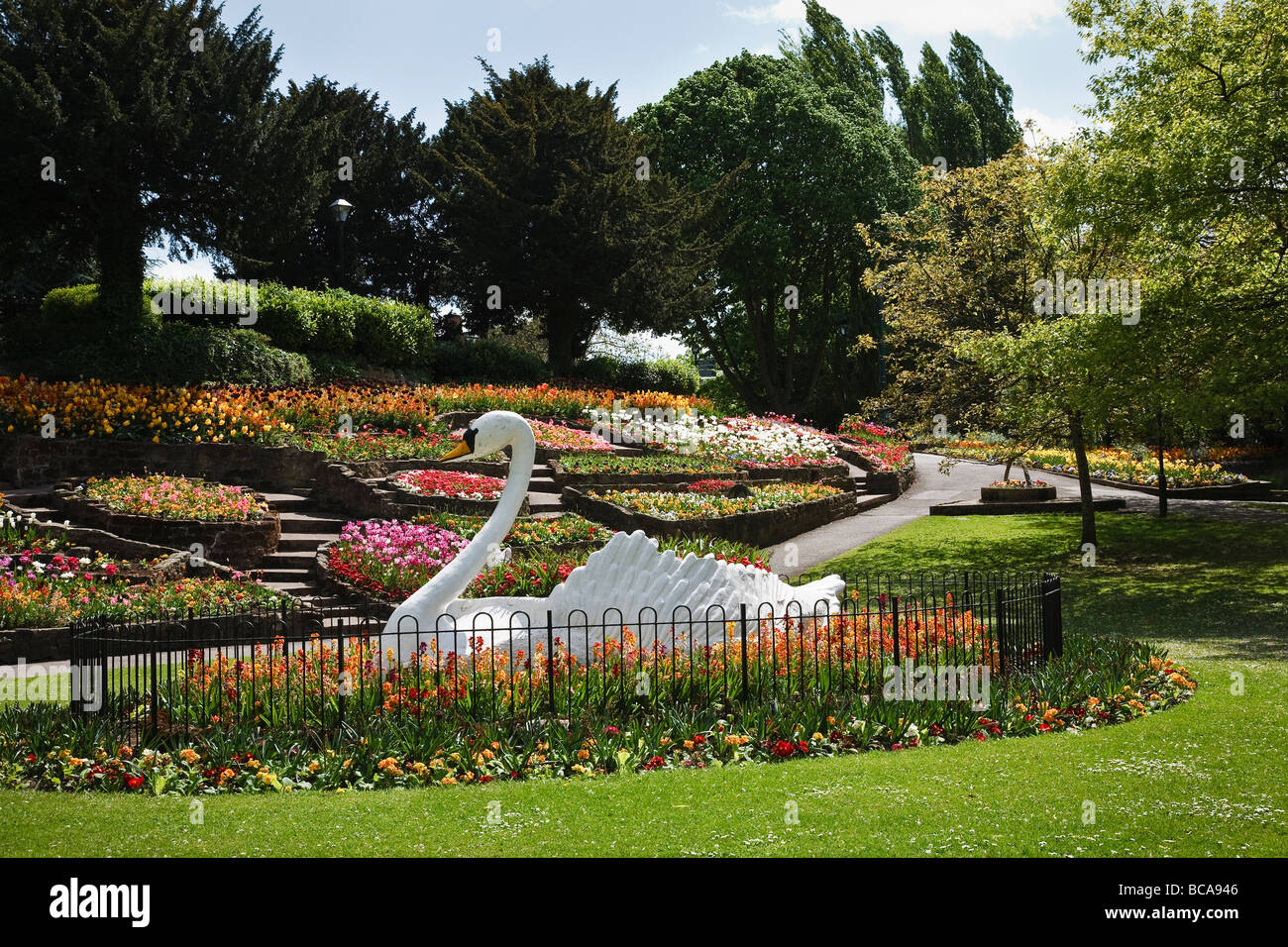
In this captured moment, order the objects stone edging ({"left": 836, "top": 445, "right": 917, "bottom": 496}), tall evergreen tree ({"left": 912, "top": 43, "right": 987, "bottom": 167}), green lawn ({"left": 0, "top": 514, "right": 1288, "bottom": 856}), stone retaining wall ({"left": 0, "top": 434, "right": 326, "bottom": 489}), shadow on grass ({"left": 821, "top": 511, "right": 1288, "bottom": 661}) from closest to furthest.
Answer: green lawn ({"left": 0, "top": 514, "right": 1288, "bottom": 856})
shadow on grass ({"left": 821, "top": 511, "right": 1288, "bottom": 661})
stone retaining wall ({"left": 0, "top": 434, "right": 326, "bottom": 489})
stone edging ({"left": 836, "top": 445, "right": 917, "bottom": 496})
tall evergreen tree ({"left": 912, "top": 43, "right": 987, "bottom": 167})

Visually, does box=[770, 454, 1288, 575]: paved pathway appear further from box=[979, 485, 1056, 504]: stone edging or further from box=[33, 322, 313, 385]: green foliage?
box=[33, 322, 313, 385]: green foliage

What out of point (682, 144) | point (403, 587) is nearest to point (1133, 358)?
point (403, 587)

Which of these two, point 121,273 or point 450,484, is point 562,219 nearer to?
point 121,273

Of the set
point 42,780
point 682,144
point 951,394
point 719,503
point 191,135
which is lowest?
point 42,780

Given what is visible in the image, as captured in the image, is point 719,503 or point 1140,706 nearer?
point 1140,706

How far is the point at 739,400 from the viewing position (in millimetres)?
51000

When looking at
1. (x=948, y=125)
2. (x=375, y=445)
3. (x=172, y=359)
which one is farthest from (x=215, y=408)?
(x=948, y=125)

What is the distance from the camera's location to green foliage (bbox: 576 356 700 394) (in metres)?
32.2

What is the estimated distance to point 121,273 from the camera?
22297 millimetres

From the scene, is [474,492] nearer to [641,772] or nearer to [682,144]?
[641,772]

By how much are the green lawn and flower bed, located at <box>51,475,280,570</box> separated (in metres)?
8.07

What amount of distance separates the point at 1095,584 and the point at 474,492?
968cm

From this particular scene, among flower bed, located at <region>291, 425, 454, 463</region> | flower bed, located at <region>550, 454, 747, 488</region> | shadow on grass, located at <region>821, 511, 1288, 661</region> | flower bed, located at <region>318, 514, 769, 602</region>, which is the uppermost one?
flower bed, located at <region>291, 425, 454, 463</region>

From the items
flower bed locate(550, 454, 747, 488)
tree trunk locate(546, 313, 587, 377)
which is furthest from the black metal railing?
tree trunk locate(546, 313, 587, 377)
